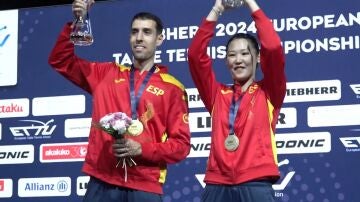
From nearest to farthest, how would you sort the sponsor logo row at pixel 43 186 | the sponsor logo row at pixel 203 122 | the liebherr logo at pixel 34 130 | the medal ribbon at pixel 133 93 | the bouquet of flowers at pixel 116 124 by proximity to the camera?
1. the bouquet of flowers at pixel 116 124
2. the medal ribbon at pixel 133 93
3. the sponsor logo row at pixel 203 122
4. the sponsor logo row at pixel 43 186
5. the liebherr logo at pixel 34 130

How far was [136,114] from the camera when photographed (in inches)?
115

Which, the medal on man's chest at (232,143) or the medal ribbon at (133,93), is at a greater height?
the medal ribbon at (133,93)

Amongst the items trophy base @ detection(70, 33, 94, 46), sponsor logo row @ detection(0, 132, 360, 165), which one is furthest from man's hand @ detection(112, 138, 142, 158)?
sponsor logo row @ detection(0, 132, 360, 165)

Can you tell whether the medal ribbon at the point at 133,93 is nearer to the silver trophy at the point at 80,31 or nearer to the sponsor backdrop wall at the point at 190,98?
the silver trophy at the point at 80,31

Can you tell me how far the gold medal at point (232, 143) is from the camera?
2.85 metres

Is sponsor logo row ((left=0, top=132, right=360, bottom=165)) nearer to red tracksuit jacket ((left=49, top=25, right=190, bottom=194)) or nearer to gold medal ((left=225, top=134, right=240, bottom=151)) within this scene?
red tracksuit jacket ((left=49, top=25, right=190, bottom=194))

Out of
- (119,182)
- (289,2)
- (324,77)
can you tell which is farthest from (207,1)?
(119,182)

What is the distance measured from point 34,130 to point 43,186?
1.45 feet

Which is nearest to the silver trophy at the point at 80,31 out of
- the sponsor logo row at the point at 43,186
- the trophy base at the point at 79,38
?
the trophy base at the point at 79,38

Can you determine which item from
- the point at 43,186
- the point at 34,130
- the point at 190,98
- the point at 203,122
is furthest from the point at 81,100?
the point at 203,122

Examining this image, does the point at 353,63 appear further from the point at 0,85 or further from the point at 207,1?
the point at 0,85

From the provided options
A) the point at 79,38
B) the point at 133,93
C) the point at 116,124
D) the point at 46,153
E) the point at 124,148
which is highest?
the point at 79,38

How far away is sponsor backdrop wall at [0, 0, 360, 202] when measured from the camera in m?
4.39

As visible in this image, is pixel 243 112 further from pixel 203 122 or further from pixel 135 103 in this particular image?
pixel 203 122
